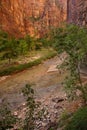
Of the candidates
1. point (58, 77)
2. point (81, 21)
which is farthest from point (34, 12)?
point (58, 77)

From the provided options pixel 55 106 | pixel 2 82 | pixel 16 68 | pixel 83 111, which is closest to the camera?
pixel 83 111

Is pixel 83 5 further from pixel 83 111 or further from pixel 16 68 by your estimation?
pixel 83 111

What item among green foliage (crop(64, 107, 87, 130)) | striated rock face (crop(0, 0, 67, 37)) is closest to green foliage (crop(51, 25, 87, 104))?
green foliage (crop(64, 107, 87, 130))

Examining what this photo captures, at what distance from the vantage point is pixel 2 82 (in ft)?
112

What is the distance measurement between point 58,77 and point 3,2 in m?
24.1

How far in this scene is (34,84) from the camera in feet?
103

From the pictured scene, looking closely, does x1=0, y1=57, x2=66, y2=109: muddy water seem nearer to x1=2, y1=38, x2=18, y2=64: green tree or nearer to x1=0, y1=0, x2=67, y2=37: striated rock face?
x1=2, y1=38, x2=18, y2=64: green tree

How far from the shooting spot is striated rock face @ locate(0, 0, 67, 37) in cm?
5297

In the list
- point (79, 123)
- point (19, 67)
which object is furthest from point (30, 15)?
point (79, 123)

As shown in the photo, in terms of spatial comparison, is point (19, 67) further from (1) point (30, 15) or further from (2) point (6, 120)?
(2) point (6, 120)

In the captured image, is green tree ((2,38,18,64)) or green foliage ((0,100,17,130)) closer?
green foliage ((0,100,17,130))

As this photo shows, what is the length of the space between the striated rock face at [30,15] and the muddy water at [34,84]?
15456mm

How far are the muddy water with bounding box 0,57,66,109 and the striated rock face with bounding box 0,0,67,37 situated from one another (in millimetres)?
15456

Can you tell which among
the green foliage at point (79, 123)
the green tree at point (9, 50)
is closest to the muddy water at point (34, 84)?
the green tree at point (9, 50)
